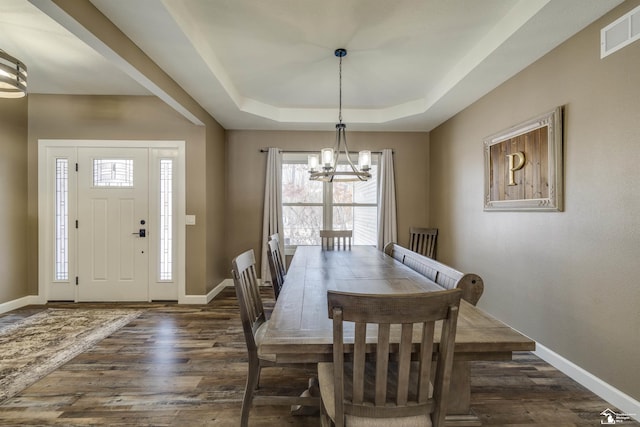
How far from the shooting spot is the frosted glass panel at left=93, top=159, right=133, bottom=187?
405 centimetres

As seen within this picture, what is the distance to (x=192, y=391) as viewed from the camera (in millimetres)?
2146

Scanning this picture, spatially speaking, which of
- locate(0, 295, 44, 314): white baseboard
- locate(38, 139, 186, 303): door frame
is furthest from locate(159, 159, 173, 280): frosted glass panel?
locate(0, 295, 44, 314): white baseboard

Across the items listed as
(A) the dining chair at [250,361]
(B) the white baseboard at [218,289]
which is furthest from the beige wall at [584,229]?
(B) the white baseboard at [218,289]

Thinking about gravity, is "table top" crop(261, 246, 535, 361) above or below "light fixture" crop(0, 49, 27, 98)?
below

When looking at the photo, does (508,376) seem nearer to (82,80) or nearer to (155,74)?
(155,74)

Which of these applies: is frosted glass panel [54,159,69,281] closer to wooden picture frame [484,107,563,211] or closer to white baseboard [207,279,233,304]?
white baseboard [207,279,233,304]

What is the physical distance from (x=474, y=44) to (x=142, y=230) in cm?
439

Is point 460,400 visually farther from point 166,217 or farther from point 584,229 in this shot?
point 166,217

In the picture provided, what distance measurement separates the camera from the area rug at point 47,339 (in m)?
2.34

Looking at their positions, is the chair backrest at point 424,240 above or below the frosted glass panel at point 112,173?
below

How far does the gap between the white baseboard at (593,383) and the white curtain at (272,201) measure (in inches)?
137

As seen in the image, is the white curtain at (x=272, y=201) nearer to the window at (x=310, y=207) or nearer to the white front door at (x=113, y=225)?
the window at (x=310, y=207)

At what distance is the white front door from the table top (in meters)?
2.66

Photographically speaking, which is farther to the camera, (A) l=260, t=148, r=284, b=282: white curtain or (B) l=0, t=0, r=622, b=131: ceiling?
(A) l=260, t=148, r=284, b=282: white curtain
